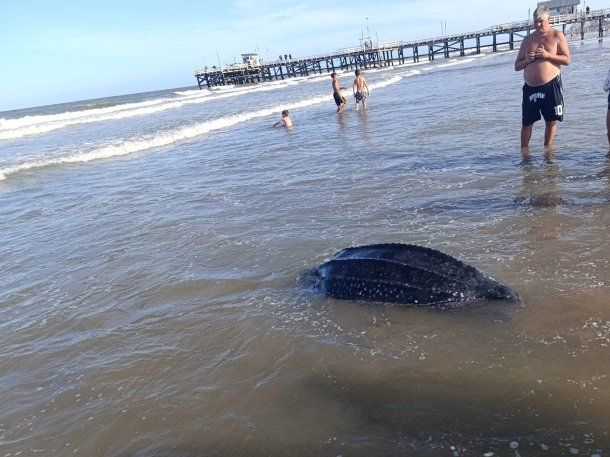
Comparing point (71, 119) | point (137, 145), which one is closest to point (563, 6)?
point (71, 119)

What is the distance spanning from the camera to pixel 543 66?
6.71 meters

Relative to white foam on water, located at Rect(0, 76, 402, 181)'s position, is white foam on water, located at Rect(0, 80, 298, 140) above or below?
above

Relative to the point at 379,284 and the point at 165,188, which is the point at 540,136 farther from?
the point at 165,188

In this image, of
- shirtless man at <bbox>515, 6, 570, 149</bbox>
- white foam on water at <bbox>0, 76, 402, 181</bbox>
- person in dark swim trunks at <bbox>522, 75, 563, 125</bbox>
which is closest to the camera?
shirtless man at <bbox>515, 6, 570, 149</bbox>

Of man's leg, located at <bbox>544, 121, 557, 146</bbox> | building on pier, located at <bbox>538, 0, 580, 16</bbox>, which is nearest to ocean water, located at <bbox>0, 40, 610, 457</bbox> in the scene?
man's leg, located at <bbox>544, 121, 557, 146</bbox>

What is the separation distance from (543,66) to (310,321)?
5.73 meters

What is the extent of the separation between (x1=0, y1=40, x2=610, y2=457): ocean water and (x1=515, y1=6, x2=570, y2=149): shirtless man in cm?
77

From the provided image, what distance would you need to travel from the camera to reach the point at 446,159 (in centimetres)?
800

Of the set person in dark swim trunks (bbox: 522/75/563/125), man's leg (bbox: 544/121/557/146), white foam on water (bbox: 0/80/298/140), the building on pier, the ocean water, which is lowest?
the ocean water

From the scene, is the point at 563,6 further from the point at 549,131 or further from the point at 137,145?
the point at 549,131

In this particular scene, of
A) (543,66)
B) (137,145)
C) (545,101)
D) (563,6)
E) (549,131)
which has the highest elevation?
(563,6)

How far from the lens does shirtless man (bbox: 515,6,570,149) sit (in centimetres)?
650

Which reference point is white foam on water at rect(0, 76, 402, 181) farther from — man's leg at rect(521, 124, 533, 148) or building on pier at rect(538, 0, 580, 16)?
building on pier at rect(538, 0, 580, 16)

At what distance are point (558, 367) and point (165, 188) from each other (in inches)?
315
